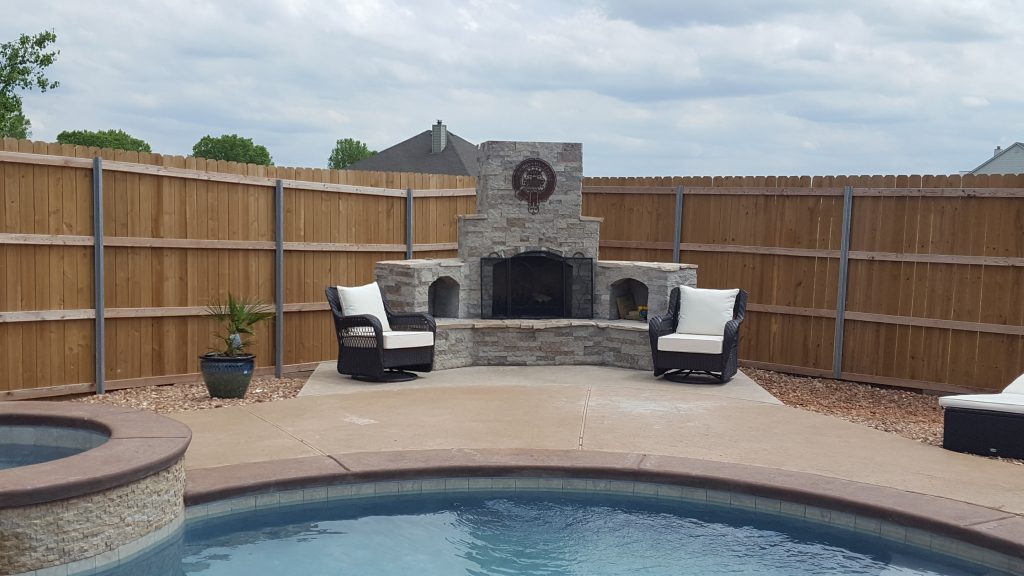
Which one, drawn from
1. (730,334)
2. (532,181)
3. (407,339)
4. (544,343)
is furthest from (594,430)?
(532,181)

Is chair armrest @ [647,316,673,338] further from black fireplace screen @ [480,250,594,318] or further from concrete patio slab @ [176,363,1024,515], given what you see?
black fireplace screen @ [480,250,594,318]

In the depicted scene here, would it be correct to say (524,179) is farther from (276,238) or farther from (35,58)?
(35,58)

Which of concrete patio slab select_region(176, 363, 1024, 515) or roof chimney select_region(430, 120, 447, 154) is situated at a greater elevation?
roof chimney select_region(430, 120, 447, 154)

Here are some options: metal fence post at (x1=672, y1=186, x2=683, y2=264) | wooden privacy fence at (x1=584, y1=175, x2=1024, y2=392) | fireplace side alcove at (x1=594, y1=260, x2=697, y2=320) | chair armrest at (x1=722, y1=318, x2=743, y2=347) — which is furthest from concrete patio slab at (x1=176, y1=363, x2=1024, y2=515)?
metal fence post at (x1=672, y1=186, x2=683, y2=264)

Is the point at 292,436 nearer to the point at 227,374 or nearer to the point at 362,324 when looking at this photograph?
the point at 227,374

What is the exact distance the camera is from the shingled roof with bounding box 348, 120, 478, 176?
2983cm

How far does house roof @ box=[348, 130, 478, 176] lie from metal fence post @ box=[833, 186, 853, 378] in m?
19.4

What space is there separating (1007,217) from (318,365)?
7.91 meters

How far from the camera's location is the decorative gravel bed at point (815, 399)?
27.2 ft

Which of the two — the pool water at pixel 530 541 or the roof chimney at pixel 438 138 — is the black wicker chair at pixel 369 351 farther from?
the roof chimney at pixel 438 138

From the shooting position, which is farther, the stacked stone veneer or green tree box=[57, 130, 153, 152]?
green tree box=[57, 130, 153, 152]

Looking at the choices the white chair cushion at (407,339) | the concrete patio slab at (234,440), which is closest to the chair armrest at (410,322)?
the white chair cushion at (407,339)

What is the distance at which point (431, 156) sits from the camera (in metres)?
30.6

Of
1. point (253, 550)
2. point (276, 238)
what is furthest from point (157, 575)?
point (276, 238)
